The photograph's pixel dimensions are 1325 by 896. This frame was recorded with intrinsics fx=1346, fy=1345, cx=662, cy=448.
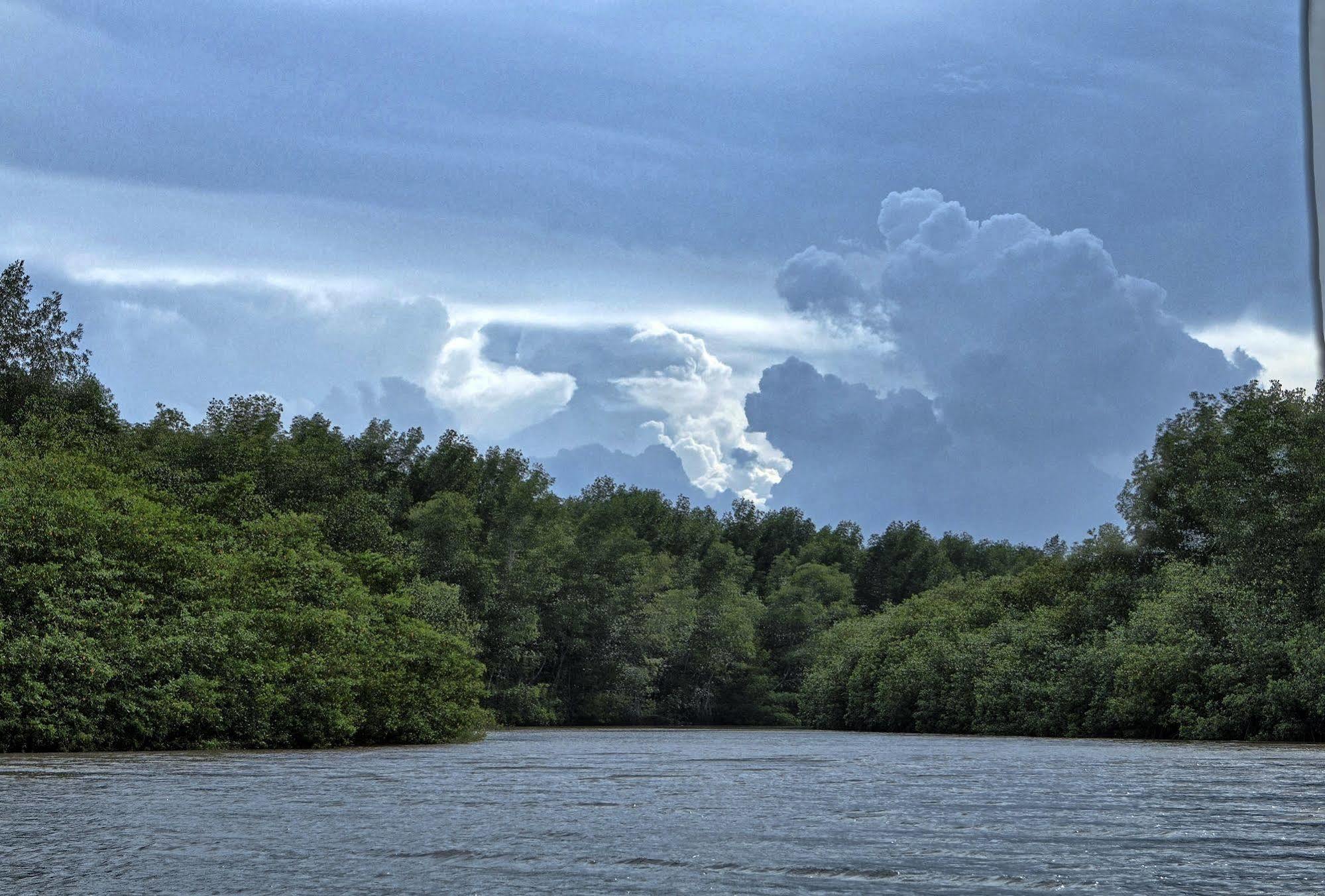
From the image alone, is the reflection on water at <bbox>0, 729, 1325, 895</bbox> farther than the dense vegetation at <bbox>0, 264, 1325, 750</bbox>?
No

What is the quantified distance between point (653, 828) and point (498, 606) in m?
76.6

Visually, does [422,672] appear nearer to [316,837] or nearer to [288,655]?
[288,655]

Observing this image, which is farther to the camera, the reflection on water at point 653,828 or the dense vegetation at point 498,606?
the dense vegetation at point 498,606

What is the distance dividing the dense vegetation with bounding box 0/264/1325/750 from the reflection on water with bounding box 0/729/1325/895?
606 centimetres

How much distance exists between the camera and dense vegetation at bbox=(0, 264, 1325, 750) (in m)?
26.7

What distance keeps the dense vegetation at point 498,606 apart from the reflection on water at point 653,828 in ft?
19.9

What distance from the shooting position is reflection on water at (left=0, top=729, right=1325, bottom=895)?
24.0 ft

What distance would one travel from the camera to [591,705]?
301 ft

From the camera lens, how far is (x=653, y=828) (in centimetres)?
1060

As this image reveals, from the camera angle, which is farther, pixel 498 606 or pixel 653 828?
pixel 498 606

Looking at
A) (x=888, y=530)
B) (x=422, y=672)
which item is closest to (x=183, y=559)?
(x=422, y=672)

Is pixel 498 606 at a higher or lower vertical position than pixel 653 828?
higher

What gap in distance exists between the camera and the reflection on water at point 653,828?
7316 mm

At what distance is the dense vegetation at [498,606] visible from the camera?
26.7 m
